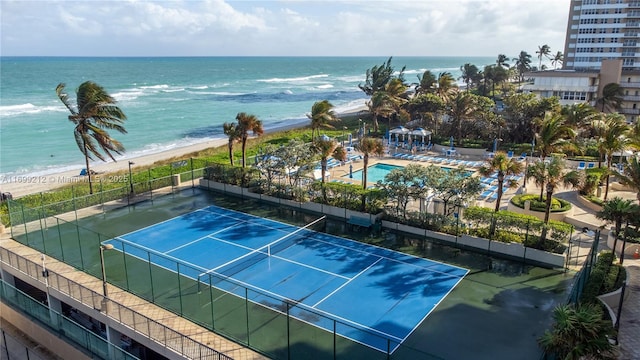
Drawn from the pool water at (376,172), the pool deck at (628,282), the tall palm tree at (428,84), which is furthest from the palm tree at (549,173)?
the tall palm tree at (428,84)

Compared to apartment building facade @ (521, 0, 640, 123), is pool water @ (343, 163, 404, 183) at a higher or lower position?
lower

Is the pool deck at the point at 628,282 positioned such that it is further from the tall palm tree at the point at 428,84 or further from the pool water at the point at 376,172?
the tall palm tree at the point at 428,84

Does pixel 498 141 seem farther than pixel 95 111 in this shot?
Yes

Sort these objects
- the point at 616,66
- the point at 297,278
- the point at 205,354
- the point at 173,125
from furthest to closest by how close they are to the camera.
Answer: the point at 173,125 < the point at 616,66 < the point at 297,278 < the point at 205,354

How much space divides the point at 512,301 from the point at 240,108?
86.5 metres

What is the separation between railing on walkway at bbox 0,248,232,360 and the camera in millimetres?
14469

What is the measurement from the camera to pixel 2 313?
20.6m

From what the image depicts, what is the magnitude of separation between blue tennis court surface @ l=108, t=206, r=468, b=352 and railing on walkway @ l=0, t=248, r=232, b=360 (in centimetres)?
239

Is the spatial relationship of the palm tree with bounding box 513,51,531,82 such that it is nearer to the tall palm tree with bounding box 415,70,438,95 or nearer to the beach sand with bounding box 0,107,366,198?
the tall palm tree with bounding box 415,70,438,95

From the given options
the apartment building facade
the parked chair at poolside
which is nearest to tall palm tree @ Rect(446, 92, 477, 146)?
the parked chair at poolside

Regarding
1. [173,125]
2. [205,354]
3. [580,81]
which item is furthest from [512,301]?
[173,125]

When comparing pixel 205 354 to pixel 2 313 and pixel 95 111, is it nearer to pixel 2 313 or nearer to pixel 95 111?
pixel 2 313

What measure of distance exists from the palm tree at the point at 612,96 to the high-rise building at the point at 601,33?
72.2ft

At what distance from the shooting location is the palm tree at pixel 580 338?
39.3 feet
